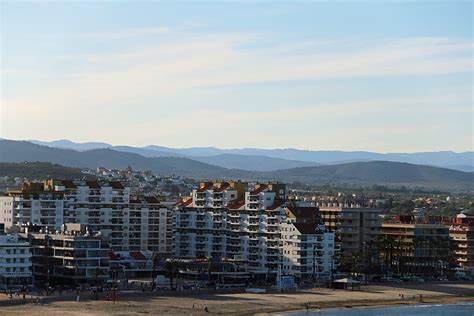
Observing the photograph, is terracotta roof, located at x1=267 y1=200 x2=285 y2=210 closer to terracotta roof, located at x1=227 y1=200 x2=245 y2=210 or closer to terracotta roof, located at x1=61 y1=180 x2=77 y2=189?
terracotta roof, located at x1=227 y1=200 x2=245 y2=210

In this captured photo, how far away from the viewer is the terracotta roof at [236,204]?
114 metres

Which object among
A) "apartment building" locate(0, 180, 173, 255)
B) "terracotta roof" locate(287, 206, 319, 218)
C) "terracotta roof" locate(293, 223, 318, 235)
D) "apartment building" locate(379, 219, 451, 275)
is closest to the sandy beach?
"terracotta roof" locate(293, 223, 318, 235)

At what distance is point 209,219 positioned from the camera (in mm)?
117125

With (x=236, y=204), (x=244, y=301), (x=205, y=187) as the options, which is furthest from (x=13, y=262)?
(x=205, y=187)

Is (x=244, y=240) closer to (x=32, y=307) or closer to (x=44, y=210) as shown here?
(x=44, y=210)

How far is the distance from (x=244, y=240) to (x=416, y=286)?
17950 mm

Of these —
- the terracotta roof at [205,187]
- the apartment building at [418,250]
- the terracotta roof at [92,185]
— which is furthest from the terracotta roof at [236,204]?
the apartment building at [418,250]

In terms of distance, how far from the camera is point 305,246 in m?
104

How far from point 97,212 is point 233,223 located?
13.4 m

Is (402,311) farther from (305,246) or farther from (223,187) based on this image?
(223,187)

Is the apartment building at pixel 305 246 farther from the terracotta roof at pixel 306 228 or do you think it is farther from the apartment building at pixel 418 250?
the apartment building at pixel 418 250

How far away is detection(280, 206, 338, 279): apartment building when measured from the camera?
104 metres

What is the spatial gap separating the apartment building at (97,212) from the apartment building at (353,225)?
17.1m

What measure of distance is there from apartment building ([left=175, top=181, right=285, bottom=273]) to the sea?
59.8 ft
